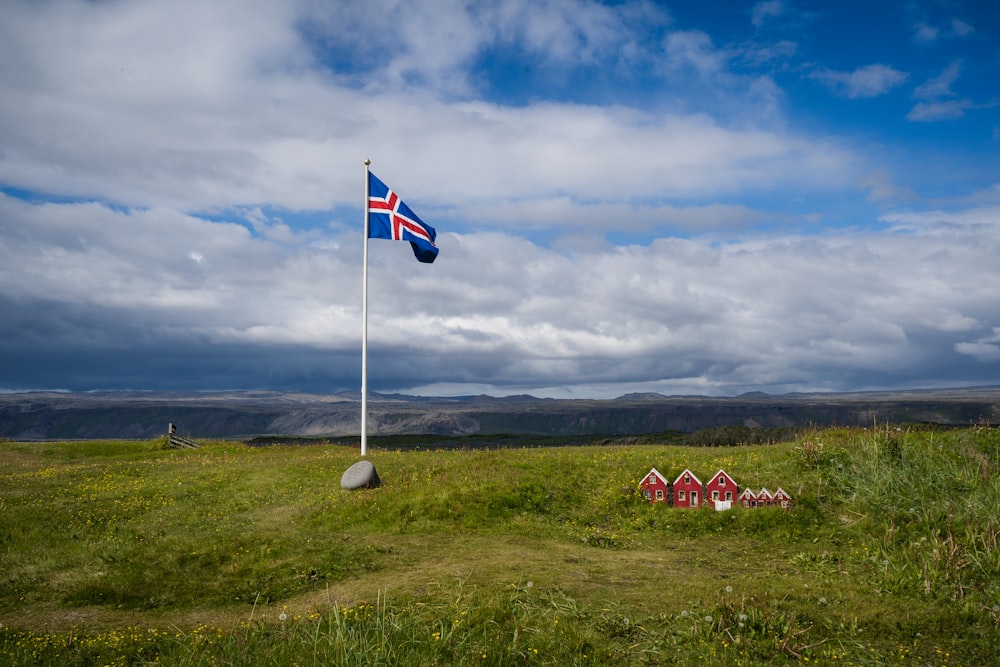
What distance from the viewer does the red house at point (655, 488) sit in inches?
754

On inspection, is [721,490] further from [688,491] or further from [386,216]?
[386,216]

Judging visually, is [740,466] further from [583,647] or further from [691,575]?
[583,647]

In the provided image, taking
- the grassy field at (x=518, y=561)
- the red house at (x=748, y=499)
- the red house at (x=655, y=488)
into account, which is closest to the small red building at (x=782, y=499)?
the grassy field at (x=518, y=561)

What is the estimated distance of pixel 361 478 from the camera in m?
22.8

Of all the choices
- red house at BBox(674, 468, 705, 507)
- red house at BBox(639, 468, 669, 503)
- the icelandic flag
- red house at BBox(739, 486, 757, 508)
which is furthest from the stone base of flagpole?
the icelandic flag

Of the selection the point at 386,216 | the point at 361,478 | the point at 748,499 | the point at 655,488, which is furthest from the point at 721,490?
the point at 386,216

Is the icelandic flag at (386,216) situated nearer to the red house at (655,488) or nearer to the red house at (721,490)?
the red house at (655,488)

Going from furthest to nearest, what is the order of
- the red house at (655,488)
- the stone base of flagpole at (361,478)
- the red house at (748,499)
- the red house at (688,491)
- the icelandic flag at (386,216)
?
1. the icelandic flag at (386,216)
2. the stone base of flagpole at (361,478)
3. the red house at (655,488)
4. the red house at (688,491)
5. the red house at (748,499)

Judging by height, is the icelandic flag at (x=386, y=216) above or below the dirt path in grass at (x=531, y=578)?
above

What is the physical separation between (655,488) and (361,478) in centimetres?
999

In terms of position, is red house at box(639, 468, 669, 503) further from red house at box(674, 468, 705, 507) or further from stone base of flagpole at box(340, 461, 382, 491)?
stone base of flagpole at box(340, 461, 382, 491)

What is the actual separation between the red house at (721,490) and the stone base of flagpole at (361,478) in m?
11.1

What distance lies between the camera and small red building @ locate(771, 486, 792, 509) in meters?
17.9

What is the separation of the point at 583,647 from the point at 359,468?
1504 cm
